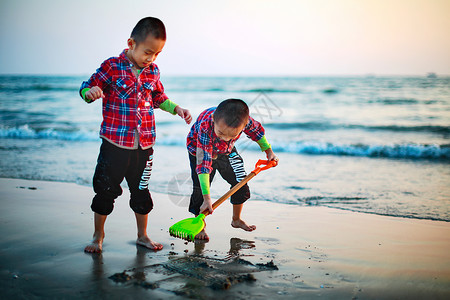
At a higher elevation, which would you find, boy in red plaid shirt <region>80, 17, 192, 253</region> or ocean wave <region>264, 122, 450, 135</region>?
boy in red plaid shirt <region>80, 17, 192, 253</region>

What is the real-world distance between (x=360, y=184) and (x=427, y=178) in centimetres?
108

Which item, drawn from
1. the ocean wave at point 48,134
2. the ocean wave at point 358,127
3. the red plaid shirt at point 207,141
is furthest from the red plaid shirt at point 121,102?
the ocean wave at point 358,127

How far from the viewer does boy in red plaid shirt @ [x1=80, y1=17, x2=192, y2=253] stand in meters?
2.48

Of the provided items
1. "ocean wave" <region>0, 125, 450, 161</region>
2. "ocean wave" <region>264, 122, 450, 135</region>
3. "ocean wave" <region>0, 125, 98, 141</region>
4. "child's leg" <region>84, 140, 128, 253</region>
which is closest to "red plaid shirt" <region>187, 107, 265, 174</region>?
"child's leg" <region>84, 140, 128, 253</region>

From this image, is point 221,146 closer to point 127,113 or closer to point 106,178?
point 127,113

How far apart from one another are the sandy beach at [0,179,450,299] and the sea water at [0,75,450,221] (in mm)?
672

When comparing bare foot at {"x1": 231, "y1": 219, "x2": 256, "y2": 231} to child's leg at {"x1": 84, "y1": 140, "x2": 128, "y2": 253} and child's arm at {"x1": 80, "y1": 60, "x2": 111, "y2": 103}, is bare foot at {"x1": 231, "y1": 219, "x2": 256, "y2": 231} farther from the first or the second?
child's arm at {"x1": 80, "y1": 60, "x2": 111, "y2": 103}

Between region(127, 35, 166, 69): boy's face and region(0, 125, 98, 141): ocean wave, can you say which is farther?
region(0, 125, 98, 141): ocean wave

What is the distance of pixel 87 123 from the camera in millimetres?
11391

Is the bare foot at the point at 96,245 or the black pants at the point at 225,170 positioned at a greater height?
the black pants at the point at 225,170

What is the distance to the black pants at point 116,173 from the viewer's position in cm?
257

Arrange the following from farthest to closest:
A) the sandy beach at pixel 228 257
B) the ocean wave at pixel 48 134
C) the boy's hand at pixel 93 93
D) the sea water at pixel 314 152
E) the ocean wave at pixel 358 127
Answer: the ocean wave at pixel 358 127
the ocean wave at pixel 48 134
the sea water at pixel 314 152
the boy's hand at pixel 93 93
the sandy beach at pixel 228 257

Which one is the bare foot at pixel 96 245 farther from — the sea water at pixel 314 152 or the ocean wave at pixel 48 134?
the ocean wave at pixel 48 134

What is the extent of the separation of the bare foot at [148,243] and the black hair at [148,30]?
4.40ft
